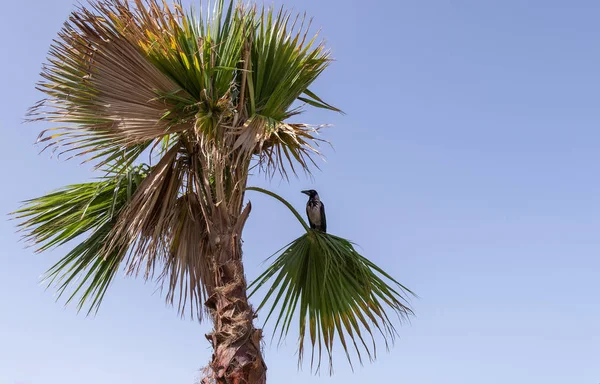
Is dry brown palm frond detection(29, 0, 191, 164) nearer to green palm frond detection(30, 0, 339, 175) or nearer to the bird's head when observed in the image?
green palm frond detection(30, 0, 339, 175)

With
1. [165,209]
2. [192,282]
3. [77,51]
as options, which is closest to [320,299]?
[192,282]

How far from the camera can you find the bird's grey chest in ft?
27.2

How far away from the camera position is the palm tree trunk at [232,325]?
5.15 metres

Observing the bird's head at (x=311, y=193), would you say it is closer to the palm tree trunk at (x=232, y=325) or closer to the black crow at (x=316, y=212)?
the black crow at (x=316, y=212)

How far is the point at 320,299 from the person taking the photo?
632 cm

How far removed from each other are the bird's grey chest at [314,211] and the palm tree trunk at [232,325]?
2606 mm

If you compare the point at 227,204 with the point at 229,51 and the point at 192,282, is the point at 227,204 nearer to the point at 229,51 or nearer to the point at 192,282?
the point at 192,282

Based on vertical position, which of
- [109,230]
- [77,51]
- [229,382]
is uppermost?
[77,51]

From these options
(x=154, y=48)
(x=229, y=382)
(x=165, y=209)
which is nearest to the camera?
(x=229, y=382)

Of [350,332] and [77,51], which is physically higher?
[77,51]

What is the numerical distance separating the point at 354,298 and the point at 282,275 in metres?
0.70

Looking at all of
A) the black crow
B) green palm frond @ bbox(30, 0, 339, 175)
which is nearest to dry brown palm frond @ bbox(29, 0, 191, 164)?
green palm frond @ bbox(30, 0, 339, 175)

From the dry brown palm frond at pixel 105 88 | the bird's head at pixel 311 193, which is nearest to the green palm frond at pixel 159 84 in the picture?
the dry brown palm frond at pixel 105 88

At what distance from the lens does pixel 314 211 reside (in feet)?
27.8
